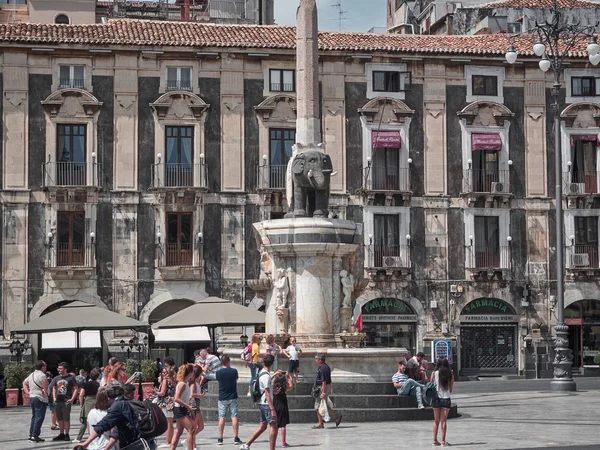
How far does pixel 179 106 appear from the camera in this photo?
48031 millimetres

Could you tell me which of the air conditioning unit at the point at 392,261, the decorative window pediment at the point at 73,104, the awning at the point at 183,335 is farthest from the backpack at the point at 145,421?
the air conditioning unit at the point at 392,261

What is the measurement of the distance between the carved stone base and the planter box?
592 inches

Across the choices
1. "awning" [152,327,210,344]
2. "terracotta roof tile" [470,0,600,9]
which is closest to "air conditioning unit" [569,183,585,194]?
"terracotta roof tile" [470,0,600,9]

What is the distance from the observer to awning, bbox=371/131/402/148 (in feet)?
162

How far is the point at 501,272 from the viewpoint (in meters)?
49.4

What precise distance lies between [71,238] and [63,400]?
2303cm

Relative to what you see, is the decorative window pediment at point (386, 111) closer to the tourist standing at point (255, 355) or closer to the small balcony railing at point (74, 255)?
the small balcony railing at point (74, 255)

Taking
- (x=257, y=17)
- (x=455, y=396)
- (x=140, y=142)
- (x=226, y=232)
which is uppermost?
(x=257, y=17)

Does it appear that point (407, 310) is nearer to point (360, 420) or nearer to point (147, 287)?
point (147, 287)

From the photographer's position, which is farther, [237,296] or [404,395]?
[237,296]

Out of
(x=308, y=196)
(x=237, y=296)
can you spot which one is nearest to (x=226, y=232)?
(x=237, y=296)

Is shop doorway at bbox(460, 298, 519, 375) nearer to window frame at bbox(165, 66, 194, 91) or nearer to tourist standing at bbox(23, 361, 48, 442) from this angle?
window frame at bbox(165, 66, 194, 91)

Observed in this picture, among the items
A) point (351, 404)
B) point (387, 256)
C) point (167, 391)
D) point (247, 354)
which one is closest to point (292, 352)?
point (247, 354)

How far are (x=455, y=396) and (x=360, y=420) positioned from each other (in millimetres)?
10965
